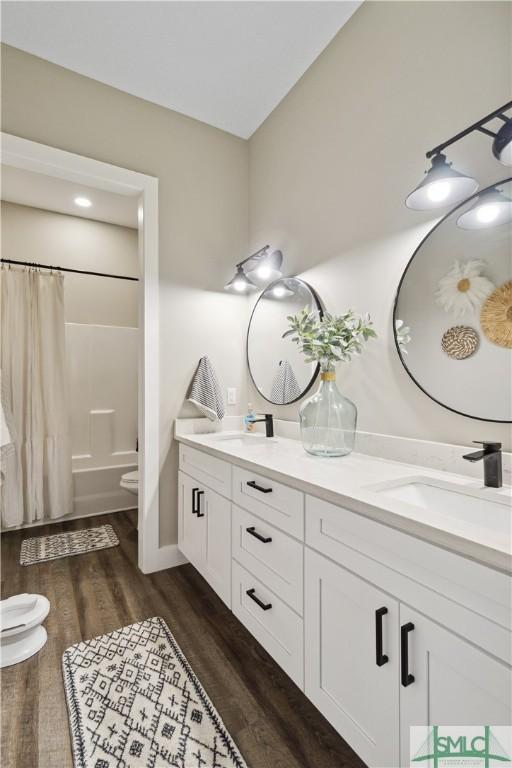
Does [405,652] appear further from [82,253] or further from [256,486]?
[82,253]

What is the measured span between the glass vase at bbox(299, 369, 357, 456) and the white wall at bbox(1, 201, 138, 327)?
265cm

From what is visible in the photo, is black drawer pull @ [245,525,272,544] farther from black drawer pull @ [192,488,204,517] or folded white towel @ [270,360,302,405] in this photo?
folded white towel @ [270,360,302,405]

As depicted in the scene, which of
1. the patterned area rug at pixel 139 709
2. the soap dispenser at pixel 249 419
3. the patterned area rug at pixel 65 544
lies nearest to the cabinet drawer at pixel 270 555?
the patterned area rug at pixel 139 709

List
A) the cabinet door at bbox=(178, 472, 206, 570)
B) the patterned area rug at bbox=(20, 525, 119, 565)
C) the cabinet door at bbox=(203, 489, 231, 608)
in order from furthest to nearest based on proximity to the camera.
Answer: the patterned area rug at bbox=(20, 525, 119, 565)
the cabinet door at bbox=(178, 472, 206, 570)
the cabinet door at bbox=(203, 489, 231, 608)

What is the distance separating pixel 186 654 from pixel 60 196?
3.31 meters

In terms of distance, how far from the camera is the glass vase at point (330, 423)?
162 centimetres

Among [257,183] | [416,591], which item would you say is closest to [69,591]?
[416,591]

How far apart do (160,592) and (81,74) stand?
9.63 feet

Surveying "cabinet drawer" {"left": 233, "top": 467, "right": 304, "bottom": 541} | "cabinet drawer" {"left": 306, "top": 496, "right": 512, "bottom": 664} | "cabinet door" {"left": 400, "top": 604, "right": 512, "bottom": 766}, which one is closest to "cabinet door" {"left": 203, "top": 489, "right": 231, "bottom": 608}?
"cabinet drawer" {"left": 233, "top": 467, "right": 304, "bottom": 541}

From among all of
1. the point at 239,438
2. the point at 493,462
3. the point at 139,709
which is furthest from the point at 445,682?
the point at 239,438

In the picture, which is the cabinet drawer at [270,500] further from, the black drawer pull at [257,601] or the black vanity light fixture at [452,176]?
the black vanity light fixture at [452,176]

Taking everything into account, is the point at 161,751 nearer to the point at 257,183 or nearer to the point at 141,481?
the point at 141,481

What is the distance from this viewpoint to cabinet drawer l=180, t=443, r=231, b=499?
168 centimetres

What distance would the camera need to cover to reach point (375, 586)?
0.92 m
